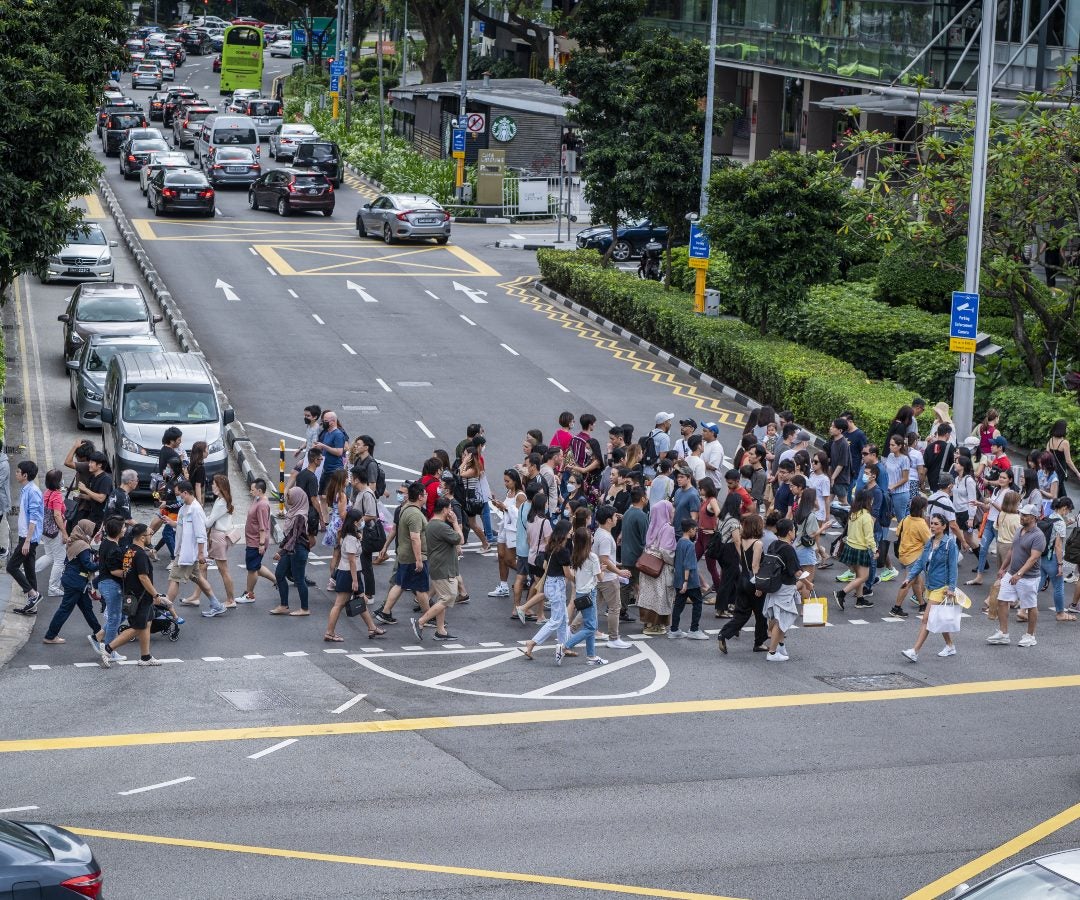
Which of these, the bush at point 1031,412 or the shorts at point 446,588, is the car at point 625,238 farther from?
the shorts at point 446,588

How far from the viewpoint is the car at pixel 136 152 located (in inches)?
2190

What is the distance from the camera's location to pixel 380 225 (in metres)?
46.5

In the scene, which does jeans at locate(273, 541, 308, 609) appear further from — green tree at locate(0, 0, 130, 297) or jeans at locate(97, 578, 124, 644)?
green tree at locate(0, 0, 130, 297)

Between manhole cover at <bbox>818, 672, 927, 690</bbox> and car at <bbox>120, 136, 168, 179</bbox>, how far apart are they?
43.1m

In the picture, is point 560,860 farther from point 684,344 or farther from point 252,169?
point 252,169

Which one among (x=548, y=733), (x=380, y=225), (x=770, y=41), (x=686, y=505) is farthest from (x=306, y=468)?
(x=770, y=41)

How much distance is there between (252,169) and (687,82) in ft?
74.6

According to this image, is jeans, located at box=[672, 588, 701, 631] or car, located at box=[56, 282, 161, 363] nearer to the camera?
jeans, located at box=[672, 588, 701, 631]

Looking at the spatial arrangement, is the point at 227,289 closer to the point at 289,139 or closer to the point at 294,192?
the point at 294,192

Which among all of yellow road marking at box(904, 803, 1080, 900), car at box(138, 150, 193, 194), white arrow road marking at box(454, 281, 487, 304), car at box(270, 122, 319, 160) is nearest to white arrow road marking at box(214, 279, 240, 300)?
white arrow road marking at box(454, 281, 487, 304)

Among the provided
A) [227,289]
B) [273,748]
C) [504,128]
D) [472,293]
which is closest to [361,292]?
[472,293]

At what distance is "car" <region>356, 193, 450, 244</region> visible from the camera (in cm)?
4588

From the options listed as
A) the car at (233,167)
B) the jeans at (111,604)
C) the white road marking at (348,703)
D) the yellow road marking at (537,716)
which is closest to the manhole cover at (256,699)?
the white road marking at (348,703)

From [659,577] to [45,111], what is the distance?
11.9 meters
